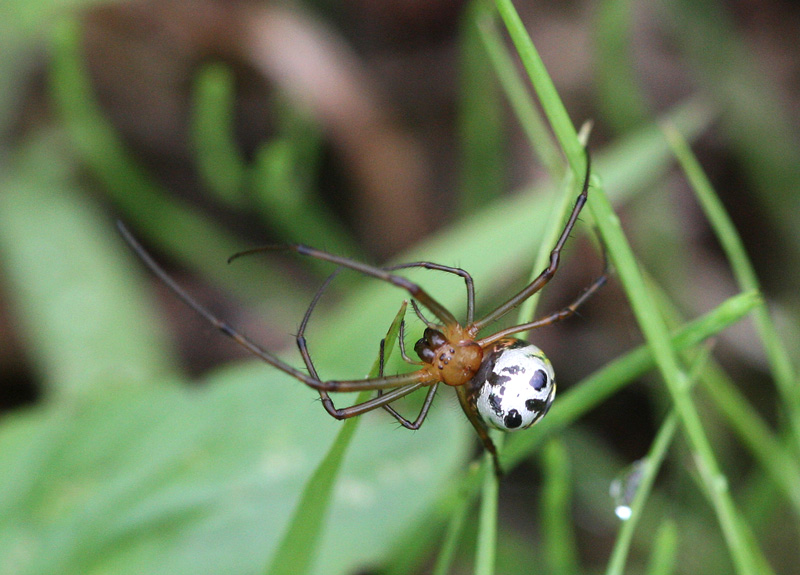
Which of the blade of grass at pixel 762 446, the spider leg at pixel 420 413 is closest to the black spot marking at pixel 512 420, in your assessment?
the spider leg at pixel 420 413

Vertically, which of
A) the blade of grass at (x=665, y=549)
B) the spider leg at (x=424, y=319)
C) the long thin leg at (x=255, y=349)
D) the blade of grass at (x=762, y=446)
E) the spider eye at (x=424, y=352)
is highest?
the long thin leg at (x=255, y=349)

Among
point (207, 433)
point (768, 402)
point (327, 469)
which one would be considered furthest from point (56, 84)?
point (768, 402)

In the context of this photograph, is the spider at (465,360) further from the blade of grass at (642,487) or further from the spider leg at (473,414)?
the blade of grass at (642,487)

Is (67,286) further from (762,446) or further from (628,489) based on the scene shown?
(762,446)

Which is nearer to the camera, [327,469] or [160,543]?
[327,469]

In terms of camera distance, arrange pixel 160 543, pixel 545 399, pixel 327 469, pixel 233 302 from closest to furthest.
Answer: pixel 327 469 → pixel 545 399 → pixel 160 543 → pixel 233 302

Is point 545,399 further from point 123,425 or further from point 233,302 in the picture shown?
point 233,302

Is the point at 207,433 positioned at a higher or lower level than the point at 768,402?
higher
